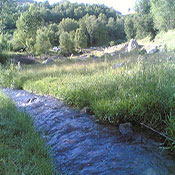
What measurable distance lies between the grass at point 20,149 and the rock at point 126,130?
164cm

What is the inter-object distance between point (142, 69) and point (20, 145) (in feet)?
12.9

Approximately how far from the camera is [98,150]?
3258mm

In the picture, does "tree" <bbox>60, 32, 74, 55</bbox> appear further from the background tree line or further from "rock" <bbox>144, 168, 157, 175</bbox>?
"rock" <bbox>144, 168, 157, 175</bbox>

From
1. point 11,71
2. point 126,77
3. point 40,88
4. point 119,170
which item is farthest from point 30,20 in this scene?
point 119,170

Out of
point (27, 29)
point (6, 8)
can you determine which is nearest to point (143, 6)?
point (27, 29)

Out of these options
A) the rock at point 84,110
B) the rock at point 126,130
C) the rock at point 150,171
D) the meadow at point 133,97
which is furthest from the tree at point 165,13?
the rock at point 150,171

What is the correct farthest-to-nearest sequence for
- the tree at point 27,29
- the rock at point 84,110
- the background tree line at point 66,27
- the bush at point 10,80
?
the tree at point 27,29 → the background tree line at point 66,27 → the bush at point 10,80 → the rock at point 84,110

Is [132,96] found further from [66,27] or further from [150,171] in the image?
[66,27]

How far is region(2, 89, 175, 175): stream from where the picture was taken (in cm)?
272

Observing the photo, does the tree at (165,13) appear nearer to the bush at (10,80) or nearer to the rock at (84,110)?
the bush at (10,80)

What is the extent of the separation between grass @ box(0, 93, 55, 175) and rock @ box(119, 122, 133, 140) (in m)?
1.64

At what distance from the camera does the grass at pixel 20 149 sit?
2.31 m

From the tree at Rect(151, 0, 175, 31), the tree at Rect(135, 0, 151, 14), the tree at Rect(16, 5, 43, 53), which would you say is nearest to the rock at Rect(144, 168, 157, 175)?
the tree at Rect(16, 5, 43, 53)

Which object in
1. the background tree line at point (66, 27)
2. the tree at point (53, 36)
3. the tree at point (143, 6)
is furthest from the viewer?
the tree at point (143, 6)
